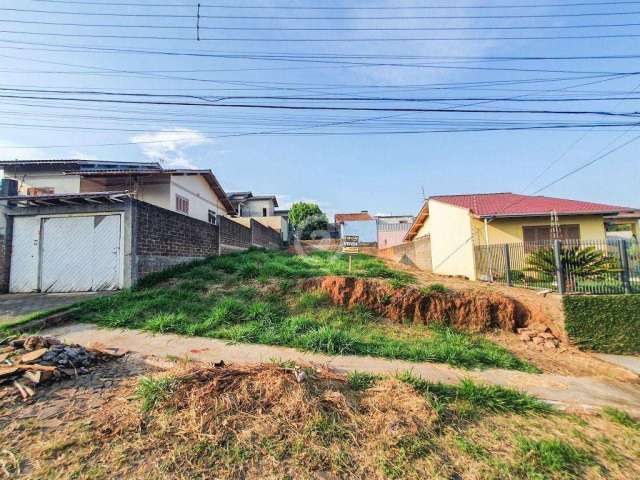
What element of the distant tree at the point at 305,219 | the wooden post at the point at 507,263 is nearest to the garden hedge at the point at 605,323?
the wooden post at the point at 507,263

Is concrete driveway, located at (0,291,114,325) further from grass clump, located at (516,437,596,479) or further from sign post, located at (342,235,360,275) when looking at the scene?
grass clump, located at (516,437,596,479)

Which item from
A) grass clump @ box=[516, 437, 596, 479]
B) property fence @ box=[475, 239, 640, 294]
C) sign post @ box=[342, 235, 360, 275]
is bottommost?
grass clump @ box=[516, 437, 596, 479]

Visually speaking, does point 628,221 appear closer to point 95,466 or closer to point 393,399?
point 393,399

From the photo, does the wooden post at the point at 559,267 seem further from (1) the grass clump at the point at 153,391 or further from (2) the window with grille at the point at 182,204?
(2) the window with grille at the point at 182,204

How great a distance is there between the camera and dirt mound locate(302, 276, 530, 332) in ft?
23.2

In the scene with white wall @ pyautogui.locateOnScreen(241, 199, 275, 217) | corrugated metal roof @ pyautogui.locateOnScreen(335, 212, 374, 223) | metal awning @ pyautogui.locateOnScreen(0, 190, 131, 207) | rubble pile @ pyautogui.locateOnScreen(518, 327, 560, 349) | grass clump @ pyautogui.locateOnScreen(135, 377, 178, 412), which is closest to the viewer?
grass clump @ pyautogui.locateOnScreen(135, 377, 178, 412)

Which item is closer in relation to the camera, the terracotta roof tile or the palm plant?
the palm plant

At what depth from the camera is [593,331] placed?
6434 mm

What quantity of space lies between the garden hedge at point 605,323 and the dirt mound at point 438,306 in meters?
0.99

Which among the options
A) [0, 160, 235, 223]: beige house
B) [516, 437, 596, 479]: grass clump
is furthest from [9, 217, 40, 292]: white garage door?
[516, 437, 596, 479]: grass clump

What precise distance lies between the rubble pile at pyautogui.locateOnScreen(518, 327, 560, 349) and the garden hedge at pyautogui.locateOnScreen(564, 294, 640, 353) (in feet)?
1.35

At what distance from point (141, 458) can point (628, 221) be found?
74.6 ft

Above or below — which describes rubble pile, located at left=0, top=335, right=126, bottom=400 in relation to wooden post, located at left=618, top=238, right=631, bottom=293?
below

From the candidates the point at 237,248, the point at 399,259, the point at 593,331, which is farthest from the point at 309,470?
the point at 399,259
